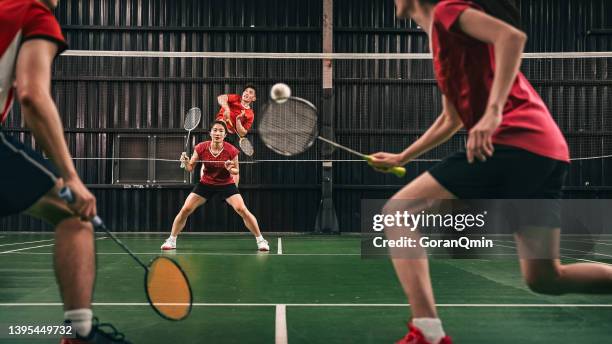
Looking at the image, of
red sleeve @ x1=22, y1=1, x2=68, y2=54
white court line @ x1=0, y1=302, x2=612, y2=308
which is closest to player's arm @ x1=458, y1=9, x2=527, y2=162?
red sleeve @ x1=22, y1=1, x2=68, y2=54

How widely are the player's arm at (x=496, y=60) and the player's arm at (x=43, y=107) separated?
→ 4.99 ft

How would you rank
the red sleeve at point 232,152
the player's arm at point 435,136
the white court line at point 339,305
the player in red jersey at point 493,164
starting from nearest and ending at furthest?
the player in red jersey at point 493,164 → the player's arm at point 435,136 → the white court line at point 339,305 → the red sleeve at point 232,152

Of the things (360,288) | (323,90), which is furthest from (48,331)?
(323,90)

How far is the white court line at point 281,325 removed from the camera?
3.51 meters

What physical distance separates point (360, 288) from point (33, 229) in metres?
11.5

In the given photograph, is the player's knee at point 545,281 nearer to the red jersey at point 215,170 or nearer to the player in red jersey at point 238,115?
the red jersey at point 215,170

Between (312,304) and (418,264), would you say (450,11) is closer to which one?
(418,264)

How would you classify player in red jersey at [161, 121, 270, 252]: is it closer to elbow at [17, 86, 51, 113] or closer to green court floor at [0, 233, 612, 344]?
green court floor at [0, 233, 612, 344]

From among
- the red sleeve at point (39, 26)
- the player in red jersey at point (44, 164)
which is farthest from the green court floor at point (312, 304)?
the red sleeve at point (39, 26)

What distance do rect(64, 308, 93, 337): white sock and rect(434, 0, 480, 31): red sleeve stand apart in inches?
73.5

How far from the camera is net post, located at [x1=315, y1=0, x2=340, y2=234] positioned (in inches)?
572

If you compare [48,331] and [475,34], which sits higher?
[475,34]

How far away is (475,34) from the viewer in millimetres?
2518

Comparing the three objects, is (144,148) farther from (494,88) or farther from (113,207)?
(494,88)
